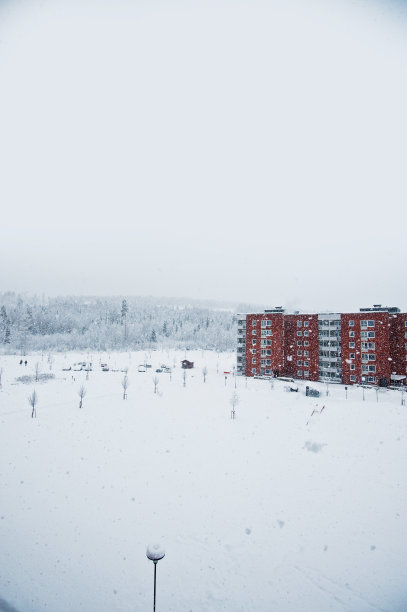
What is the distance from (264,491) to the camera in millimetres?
19719

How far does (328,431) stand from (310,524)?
16199mm

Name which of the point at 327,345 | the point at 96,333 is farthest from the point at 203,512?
the point at 96,333

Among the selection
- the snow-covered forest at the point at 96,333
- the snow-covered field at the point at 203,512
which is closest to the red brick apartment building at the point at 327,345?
the snow-covered field at the point at 203,512

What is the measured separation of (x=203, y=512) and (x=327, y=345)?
44919mm

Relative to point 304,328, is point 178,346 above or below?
below

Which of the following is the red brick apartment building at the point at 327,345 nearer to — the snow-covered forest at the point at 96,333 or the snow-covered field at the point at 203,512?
the snow-covered field at the point at 203,512

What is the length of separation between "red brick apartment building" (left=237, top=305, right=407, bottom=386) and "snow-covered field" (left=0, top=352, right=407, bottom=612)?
16.7 m

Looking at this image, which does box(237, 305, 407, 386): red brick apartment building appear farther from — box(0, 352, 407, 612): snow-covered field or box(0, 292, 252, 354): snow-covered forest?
box(0, 292, 252, 354): snow-covered forest

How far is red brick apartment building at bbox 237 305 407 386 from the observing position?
164 feet

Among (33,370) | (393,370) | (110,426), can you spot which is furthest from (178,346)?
(110,426)

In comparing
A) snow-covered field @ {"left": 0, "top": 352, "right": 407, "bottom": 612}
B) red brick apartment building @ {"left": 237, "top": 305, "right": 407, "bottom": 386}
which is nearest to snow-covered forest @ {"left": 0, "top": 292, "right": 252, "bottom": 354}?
red brick apartment building @ {"left": 237, "top": 305, "right": 407, "bottom": 386}

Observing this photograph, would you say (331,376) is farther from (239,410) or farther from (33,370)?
(33,370)

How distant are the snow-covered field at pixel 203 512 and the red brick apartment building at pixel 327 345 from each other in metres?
16.7

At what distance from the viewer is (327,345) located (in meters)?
56.2
